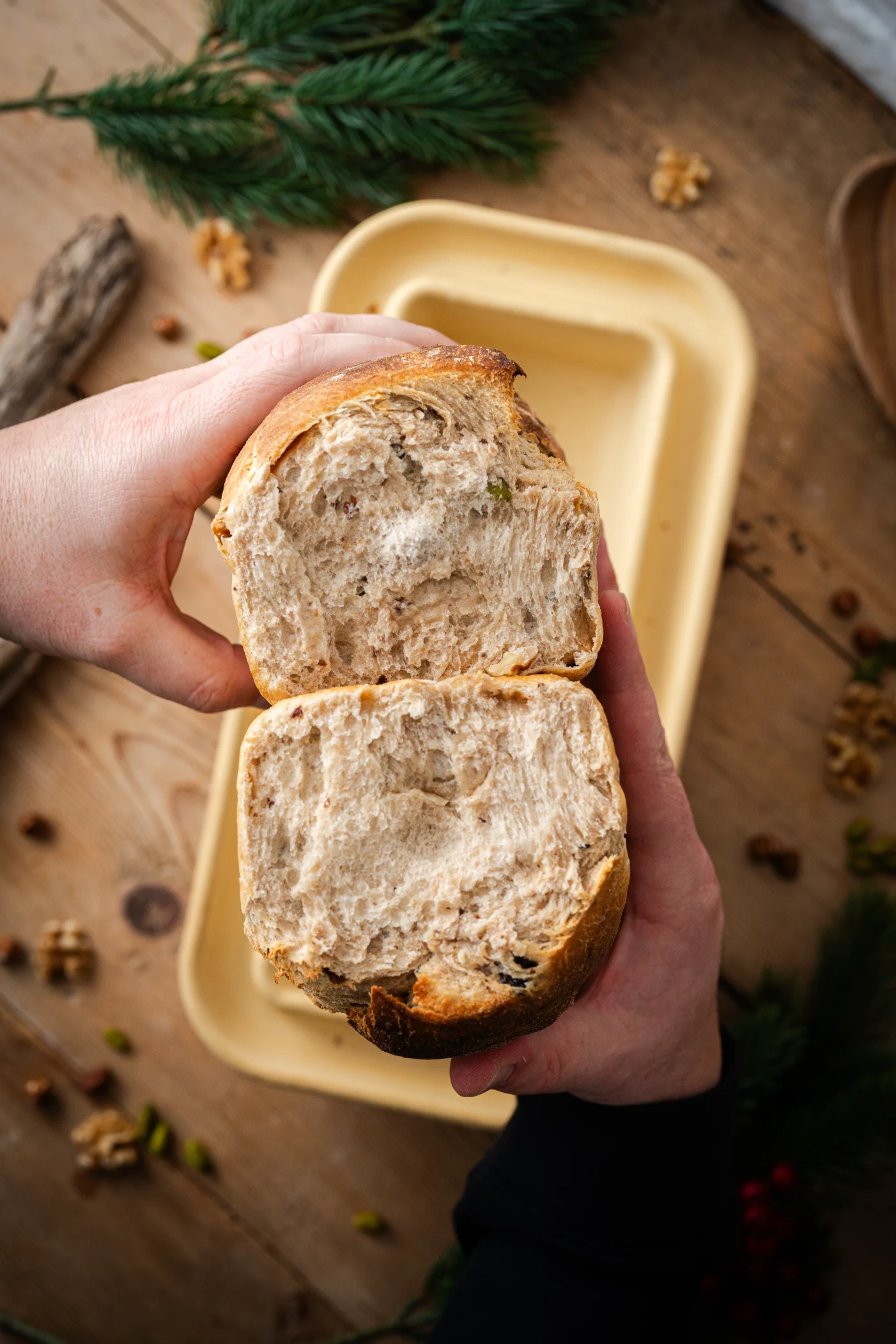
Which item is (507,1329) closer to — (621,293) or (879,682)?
(879,682)

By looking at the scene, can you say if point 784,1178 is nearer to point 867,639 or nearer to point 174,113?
point 867,639

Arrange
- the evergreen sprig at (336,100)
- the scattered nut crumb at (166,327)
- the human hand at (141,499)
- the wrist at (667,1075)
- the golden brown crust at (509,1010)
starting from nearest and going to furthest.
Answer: the golden brown crust at (509,1010)
the human hand at (141,499)
the wrist at (667,1075)
the evergreen sprig at (336,100)
the scattered nut crumb at (166,327)

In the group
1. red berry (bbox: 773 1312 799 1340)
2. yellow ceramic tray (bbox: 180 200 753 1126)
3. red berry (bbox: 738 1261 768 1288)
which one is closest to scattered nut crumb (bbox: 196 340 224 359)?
yellow ceramic tray (bbox: 180 200 753 1126)

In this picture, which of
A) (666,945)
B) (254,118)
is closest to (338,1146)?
(666,945)

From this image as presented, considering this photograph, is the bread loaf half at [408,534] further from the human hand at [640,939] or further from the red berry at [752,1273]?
the red berry at [752,1273]

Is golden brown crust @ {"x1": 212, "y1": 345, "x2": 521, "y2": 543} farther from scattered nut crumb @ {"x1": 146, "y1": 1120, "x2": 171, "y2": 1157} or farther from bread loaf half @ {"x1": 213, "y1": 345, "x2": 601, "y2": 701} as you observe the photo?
scattered nut crumb @ {"x1": 146, "y1": 1120, "x2": 171, "y2": 1157}

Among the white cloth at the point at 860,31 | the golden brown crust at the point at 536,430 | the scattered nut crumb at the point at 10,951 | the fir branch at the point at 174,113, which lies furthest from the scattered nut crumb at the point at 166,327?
the white cloth at the point at 860,31

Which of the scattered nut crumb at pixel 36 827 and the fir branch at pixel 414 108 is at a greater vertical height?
the fir branch at pixel 414 108
